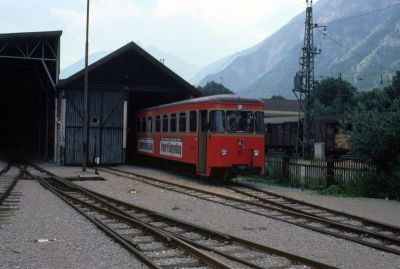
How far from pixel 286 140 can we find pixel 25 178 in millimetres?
28733

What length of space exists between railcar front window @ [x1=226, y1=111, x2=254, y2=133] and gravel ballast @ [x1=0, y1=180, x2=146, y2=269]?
7536 mm

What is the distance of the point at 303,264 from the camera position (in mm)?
6992

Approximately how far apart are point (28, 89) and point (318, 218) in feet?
122

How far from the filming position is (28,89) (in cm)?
4350

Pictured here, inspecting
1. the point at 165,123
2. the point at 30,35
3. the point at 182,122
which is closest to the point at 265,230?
the point at 182,122

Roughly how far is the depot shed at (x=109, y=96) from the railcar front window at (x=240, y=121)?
11.7 meters

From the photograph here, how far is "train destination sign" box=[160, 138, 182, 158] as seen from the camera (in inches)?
810

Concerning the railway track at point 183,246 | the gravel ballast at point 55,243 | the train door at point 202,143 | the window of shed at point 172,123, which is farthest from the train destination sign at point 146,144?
the railway track at point 183,246

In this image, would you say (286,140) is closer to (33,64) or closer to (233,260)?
(33,64)

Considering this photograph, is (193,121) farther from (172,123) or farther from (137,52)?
(137,52)

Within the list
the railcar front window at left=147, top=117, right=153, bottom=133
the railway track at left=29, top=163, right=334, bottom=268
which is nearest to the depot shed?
the railcar front window at left=147, top=117, right=153, bottom=133

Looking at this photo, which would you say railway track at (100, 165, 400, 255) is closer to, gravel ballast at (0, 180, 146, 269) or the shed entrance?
gravel ballast at (0, 180, 146, 269)

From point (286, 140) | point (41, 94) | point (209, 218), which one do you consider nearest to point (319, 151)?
point (286, 140)

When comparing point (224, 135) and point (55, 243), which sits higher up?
point (224, 135)
